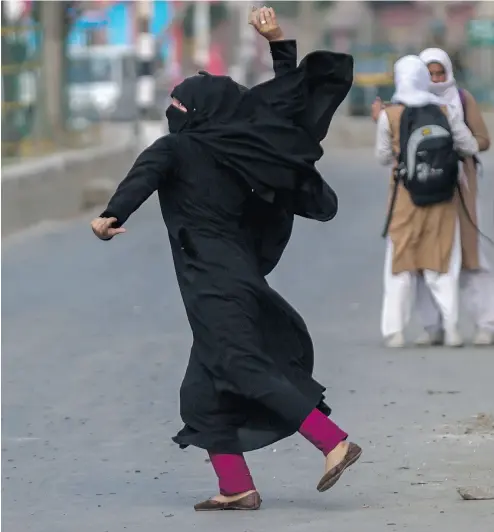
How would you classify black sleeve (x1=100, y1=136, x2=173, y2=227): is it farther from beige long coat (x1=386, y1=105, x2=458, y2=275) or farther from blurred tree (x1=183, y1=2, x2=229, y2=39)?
blurred tree (x1=183, y1=2, x2=229, y2=39)

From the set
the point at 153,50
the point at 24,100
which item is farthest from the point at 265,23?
the point at 153,50

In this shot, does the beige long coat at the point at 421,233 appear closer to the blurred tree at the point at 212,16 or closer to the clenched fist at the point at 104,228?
the clenched fist at the point at 104,228

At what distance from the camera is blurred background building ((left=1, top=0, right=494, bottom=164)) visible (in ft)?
76.7

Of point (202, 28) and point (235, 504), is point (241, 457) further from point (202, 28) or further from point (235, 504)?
point (202, 28)

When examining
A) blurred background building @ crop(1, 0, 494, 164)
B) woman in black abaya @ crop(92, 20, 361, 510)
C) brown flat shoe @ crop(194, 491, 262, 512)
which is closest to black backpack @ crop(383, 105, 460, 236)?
woman in black abaya @ crop(92, 20, 361, 510)

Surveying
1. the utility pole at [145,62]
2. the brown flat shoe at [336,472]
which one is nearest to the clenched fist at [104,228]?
the brown flat shoe at [336,472]

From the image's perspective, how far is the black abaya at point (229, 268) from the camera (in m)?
6.63

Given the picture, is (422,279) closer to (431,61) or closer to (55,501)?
(431,61)

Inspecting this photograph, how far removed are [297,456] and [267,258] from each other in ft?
4.05

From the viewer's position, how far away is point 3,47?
21.5m

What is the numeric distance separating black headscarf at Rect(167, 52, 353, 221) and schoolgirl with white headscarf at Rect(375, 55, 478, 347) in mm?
3973

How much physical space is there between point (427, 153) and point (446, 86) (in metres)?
0.43

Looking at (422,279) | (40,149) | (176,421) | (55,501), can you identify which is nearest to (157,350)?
(422,279)

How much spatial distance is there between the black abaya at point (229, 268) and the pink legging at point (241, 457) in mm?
44
